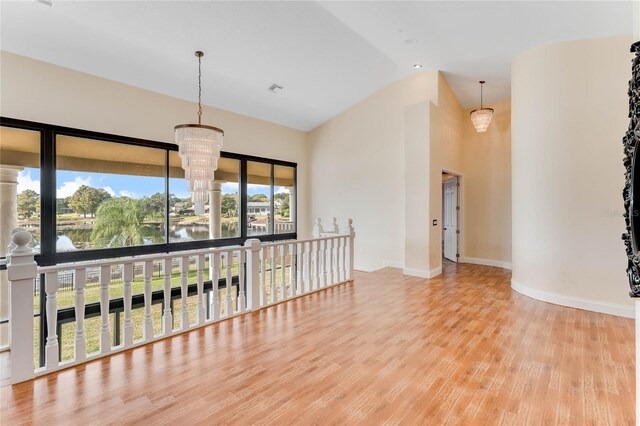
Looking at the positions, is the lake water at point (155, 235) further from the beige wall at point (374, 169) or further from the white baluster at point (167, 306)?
the white baluster at point (167, 306)

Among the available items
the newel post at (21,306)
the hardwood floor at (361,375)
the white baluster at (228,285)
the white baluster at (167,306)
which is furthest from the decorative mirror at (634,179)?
the newel post at (21,306)

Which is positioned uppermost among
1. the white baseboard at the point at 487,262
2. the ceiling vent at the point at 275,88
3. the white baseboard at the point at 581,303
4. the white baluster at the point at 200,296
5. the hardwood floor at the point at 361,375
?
the ceiling vent at the point at 275,88

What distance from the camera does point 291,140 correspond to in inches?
319

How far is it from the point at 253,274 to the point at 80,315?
5.76ft

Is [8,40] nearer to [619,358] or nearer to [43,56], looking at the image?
→ [43,56]

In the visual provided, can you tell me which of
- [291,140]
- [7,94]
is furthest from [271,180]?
[7,94]

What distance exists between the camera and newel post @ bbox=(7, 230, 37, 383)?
2.27m

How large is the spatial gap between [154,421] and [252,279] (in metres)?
2.04

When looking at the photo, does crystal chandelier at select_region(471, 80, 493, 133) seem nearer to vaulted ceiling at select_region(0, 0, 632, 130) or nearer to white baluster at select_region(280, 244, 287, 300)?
vaulted ceiling at select_region(0, 0, 632, 130)

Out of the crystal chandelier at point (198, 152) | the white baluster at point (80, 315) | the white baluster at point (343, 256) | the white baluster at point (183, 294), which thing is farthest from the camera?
the white baluster at point (343, 256)

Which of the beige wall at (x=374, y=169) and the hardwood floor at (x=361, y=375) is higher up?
the beige wall at (x=374, y=169)

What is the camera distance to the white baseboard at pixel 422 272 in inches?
230

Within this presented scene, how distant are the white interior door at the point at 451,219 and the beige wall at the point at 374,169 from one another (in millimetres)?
1702

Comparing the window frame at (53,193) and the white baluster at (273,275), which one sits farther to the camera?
the window frame at (53,193)
